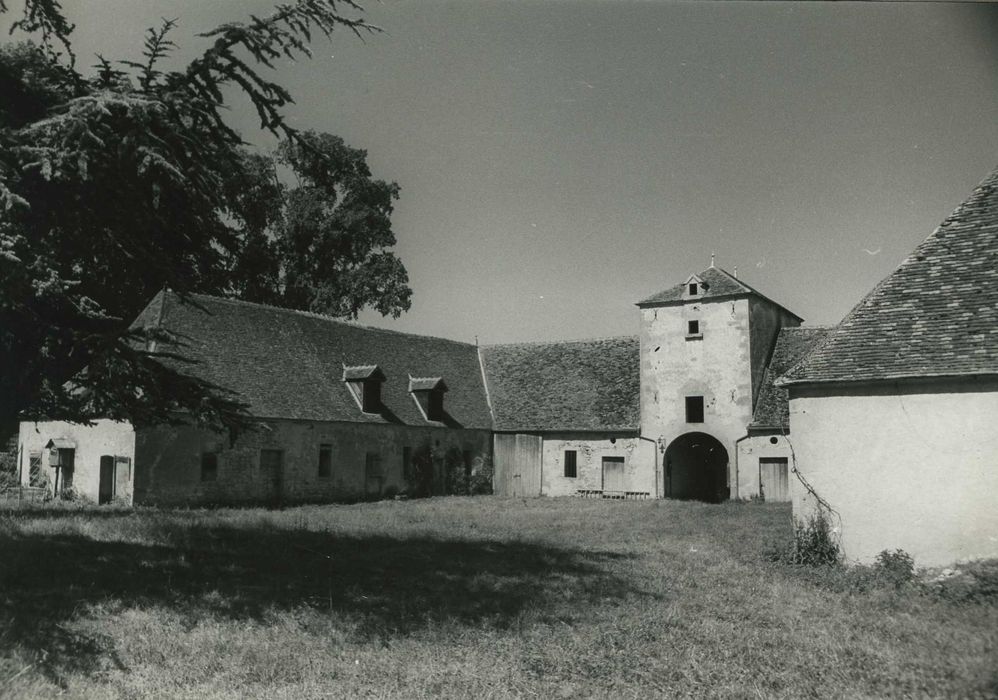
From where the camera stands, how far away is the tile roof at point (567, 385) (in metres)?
31.0

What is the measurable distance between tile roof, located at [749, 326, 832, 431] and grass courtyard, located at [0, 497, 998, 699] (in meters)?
12.3

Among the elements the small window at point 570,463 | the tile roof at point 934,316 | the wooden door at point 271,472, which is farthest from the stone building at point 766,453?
the wooden door at point 271,472

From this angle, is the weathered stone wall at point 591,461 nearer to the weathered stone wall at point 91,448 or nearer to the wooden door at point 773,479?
A: the wooden door at point 773,479

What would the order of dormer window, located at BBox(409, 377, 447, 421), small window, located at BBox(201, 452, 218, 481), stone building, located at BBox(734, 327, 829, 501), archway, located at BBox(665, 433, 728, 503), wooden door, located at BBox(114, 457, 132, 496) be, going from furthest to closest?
dormer window, located at BBox(409, 377, 447, 421) → archway, located at BBox(665, 433, 728, 503) → stone building, located at BBox(734, 327, 829, 501) → small window, located at BBox(201, 452, 218, 481) → wooden door, located at BBox(114, 457, 132, 496)

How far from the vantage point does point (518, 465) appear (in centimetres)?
3228

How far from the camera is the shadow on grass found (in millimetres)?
9008

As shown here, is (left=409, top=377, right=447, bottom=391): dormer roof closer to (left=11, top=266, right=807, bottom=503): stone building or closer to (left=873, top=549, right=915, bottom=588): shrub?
(left=11, top=266, right=807, bottom=503): stone building

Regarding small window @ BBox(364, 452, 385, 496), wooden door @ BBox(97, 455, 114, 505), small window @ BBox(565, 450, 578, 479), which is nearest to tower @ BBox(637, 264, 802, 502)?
small window @ BBox(565, 450, 578, 479)

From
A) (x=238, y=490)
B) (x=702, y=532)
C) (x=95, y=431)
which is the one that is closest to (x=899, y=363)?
(x=702, y=532)

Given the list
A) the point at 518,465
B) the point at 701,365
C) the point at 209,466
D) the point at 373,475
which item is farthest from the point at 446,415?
the point at 209,466

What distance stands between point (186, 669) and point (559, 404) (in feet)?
83.4

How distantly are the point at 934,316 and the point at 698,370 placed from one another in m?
16.2

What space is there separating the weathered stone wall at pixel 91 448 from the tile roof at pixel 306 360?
2835mm

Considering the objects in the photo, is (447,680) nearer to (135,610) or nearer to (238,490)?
(135,610)
